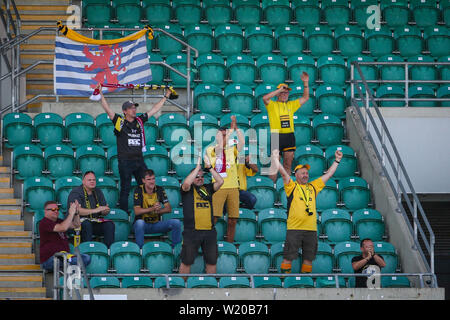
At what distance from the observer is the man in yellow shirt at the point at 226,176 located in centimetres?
1395

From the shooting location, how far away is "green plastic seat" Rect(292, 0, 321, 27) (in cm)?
1931

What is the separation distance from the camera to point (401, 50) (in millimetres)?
18578

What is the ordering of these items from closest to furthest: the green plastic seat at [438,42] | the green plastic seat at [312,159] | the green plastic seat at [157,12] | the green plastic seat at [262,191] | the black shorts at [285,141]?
the green plastic seat at [262,191]
the black shorts at [285,141]
the green plastic seat at [312,159]
the green plastic seat at [438,42]
the green plastic seat at [157,12]

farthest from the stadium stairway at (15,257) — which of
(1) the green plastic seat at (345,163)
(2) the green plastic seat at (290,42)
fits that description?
(2) the green plastic seat at (290,42)

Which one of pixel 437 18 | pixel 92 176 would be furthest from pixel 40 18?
pixel 437 18

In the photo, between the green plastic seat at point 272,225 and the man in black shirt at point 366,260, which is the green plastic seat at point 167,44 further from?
the man in black shirt at point 366,260

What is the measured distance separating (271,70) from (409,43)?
2884mm

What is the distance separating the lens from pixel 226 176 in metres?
14.0

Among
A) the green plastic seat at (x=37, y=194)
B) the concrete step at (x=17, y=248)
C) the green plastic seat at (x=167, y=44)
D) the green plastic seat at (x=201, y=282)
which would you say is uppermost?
the green plastic seat at (x=167, y=44)

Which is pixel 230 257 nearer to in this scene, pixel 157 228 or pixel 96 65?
pixel 157 228

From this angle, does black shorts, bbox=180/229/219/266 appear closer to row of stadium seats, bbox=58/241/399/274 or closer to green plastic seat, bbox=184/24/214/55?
row of stadium seats, bbox=58/241/399/274

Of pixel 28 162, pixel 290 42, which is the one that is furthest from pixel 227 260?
pixel 290 42

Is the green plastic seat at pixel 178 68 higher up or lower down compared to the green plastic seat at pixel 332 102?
higher up

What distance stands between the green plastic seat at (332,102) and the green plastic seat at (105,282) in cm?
553
